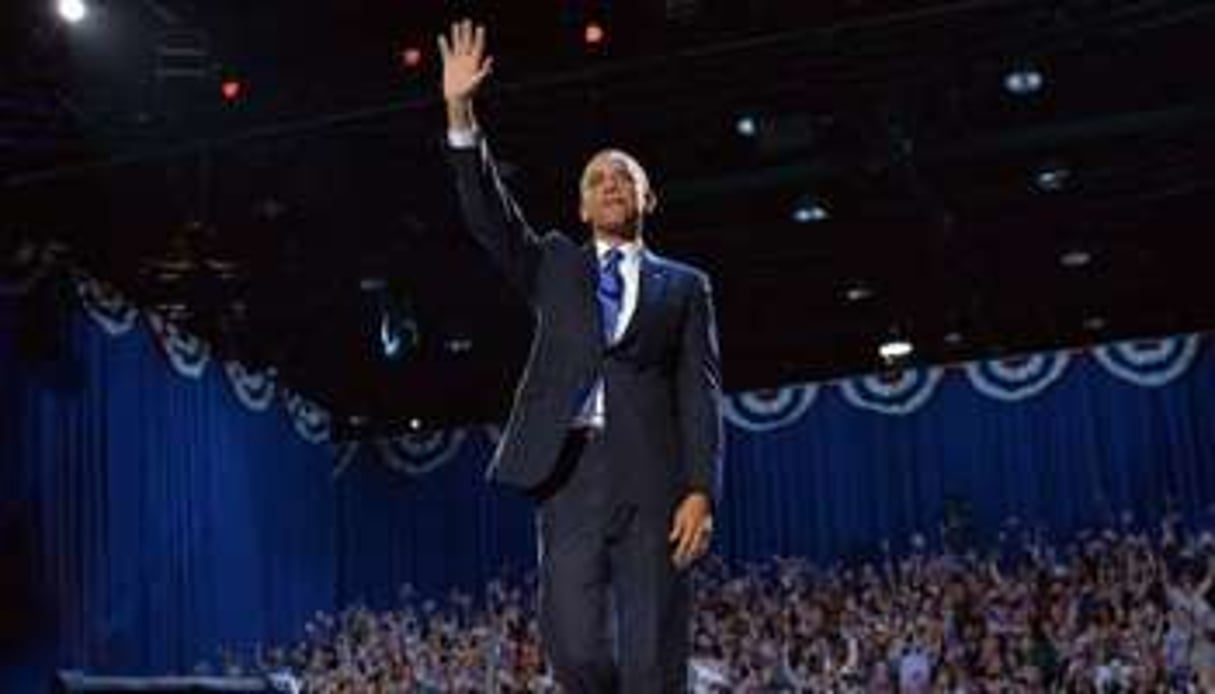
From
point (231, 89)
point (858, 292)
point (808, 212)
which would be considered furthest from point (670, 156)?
point (858, 292)

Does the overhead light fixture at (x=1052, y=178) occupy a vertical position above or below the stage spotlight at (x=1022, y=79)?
below

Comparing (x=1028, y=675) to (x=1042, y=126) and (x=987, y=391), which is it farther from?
(x=987, y=391)

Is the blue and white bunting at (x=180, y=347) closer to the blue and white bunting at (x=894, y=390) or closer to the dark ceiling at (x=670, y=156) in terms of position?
the dark ceiling at (x=670, y=156)

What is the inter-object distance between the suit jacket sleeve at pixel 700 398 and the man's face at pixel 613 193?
0.71 feet

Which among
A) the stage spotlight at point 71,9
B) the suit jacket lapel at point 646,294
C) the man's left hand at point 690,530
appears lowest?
the man's left hand at point 690,530

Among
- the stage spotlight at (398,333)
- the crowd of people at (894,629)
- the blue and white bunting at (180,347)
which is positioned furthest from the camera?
the blue and white bunting at (180,347)

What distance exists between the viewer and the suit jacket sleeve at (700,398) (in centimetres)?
358

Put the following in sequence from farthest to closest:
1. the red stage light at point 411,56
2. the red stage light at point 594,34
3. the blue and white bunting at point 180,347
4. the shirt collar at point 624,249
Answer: the blue and white bunting at point 180,347, the red stage light at point 411,56, the red stage light at point 594,34, the shirt collar at point 624,249

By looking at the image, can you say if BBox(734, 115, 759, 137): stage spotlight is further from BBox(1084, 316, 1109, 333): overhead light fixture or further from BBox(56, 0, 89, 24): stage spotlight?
BBox(1084, 316, 1109, 333): overhead light fixture

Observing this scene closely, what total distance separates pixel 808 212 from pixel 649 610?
11332 mm

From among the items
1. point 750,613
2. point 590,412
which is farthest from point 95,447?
point 590,412

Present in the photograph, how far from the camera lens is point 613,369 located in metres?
3.60

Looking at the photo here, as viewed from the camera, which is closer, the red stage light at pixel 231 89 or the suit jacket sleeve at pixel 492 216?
the suit jacket sleeve at pixel 492 216

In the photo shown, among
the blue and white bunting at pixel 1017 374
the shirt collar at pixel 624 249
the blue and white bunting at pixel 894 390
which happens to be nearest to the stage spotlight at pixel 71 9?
the shirt collar at pixel 624 249
